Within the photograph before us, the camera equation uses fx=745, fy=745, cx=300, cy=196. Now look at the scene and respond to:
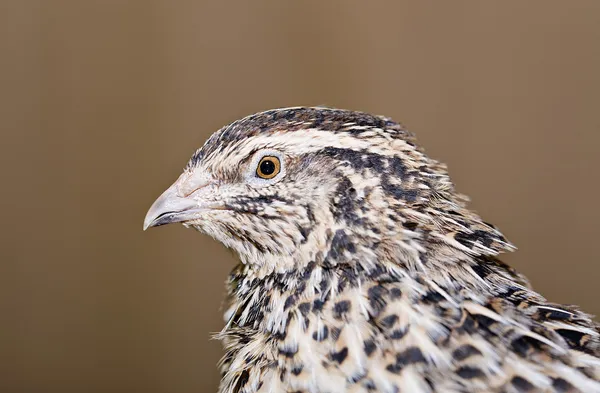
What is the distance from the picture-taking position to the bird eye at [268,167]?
1.33 metres

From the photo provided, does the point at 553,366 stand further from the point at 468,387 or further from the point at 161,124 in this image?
the point at 161,124

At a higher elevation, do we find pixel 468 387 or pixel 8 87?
pixel 8 87

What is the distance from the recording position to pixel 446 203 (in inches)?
53.0

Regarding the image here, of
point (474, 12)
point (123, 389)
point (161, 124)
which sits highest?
point (474, 12)

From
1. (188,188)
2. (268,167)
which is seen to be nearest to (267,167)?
(268,167)

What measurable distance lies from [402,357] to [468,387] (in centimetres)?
11

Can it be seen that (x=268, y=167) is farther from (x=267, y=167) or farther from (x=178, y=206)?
(x=178, y=206)

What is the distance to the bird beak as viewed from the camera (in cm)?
141

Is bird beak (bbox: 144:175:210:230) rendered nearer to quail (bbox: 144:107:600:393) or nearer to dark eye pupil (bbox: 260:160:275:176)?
quail (bbox: 144:107:600:393)

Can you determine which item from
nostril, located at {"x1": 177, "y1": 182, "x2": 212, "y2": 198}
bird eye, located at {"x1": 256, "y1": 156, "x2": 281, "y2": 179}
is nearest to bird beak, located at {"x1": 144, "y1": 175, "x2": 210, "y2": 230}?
nostril, located at {"x1": 177, "y1": 182, "x2": 212, "y2": 198}

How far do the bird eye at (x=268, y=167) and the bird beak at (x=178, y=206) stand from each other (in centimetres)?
12

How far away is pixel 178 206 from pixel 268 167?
0.20 metres

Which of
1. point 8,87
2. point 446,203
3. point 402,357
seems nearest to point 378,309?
point 402,357

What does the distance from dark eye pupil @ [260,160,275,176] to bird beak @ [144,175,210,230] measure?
0.12 meters
